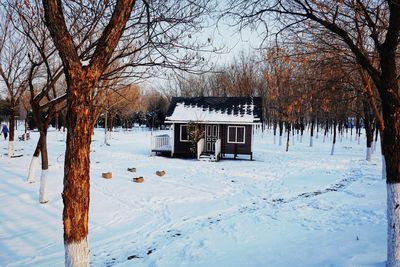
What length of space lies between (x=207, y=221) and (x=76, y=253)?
457 cm

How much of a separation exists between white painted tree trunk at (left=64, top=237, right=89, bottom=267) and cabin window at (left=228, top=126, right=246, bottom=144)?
1819 cm

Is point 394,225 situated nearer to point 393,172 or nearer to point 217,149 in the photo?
point 393,172

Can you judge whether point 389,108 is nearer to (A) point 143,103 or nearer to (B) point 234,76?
(B) point 234,76

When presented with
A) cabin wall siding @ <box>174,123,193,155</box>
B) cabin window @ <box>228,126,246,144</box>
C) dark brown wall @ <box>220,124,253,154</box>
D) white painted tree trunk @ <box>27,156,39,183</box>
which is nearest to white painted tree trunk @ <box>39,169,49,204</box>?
white painted tree trunk @ <box>27,156,39,183</box>

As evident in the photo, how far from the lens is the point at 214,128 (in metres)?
21.5

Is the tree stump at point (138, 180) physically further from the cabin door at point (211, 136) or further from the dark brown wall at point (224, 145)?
the cabin door at point (211, 136)

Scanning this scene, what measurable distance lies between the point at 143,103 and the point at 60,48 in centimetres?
5987

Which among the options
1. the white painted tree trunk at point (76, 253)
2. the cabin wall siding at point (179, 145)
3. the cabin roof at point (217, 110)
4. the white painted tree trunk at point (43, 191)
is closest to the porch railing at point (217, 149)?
the cabin roof at point (217, 110)

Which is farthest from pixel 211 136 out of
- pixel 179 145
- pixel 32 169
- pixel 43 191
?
pixel 43 191

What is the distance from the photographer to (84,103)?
3.38 m

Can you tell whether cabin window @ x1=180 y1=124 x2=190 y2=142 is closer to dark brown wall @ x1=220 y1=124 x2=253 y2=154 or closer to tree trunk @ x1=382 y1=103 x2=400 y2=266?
dark brown wall @ x1=220 y1=124 x2=253 y2=154

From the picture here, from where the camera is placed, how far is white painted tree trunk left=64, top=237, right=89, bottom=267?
3.42 m

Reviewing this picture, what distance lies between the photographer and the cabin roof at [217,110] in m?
20.9

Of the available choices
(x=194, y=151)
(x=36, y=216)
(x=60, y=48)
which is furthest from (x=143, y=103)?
(x=60, y=48)
